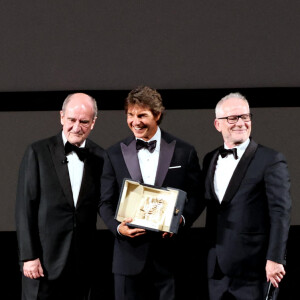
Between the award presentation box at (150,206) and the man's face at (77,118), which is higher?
the man's face at (77,118)

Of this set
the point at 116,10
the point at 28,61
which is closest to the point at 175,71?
the point at 116,10

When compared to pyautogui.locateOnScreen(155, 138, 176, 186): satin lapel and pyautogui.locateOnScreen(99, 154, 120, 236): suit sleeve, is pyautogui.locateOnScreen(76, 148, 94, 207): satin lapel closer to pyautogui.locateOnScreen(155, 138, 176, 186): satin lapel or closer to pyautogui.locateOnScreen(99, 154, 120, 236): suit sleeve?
pyautogui.locateOnScreen(99, 154, 120, 236): suit sleeve

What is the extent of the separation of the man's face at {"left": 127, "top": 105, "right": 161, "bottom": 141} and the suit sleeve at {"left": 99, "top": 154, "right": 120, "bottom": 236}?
0.75 ft

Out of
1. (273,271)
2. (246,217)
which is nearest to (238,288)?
(273,271)

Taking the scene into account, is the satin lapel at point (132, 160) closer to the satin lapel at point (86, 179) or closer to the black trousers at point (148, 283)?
the satin lapel at point (86, 179)

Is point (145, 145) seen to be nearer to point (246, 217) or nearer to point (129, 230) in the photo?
point (129, 230)

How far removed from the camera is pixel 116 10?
4.00 meters

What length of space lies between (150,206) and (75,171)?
0.51 metres

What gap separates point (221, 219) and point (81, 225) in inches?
29.1

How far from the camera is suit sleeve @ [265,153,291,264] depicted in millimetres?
2457

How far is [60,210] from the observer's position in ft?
8.77

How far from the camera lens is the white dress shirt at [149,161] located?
2596 millimetres

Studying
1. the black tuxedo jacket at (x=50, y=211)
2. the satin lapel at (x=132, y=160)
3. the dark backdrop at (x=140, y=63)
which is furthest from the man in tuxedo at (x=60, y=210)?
the dark backdrop at (x=140, y=63)

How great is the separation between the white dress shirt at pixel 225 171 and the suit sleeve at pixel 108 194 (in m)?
0.52
